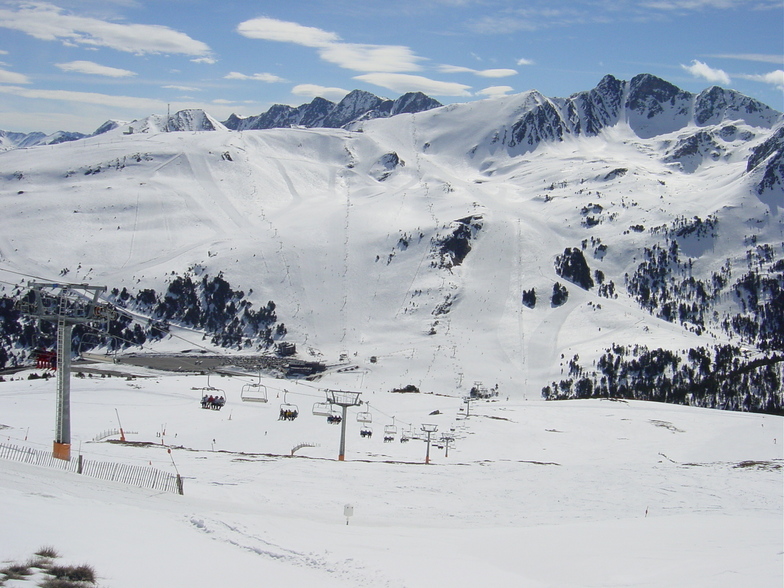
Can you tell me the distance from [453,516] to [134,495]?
14614mm

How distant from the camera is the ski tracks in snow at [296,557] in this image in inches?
767

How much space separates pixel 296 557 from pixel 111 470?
1850 cm

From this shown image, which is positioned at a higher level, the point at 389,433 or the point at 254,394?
the point at 254,394

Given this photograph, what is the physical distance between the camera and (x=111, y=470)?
3534cm

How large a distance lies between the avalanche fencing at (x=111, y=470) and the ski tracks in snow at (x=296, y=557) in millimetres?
8176

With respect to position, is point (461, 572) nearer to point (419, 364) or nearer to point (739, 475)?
point (739, 475)

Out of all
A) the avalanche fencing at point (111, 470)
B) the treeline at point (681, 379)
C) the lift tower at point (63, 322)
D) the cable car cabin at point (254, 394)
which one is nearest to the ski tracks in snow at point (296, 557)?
the avalanche fencing at point (111, 470)

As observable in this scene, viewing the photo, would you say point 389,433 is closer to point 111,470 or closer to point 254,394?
point 254,394

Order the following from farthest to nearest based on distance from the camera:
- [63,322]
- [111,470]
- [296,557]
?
[63,322], [111,470], [296,557]

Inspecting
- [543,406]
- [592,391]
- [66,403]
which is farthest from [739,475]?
[592,391]

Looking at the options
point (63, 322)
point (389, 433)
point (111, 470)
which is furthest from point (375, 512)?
point (389, 433)

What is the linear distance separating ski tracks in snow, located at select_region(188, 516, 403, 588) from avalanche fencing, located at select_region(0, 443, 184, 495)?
26.8 feet

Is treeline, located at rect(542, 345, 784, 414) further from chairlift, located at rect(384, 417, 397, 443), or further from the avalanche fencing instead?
the avalanche fencing

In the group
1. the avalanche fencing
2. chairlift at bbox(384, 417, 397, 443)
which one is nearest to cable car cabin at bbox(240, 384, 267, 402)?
chairlift at bbox(384, 417, 397, 443)
